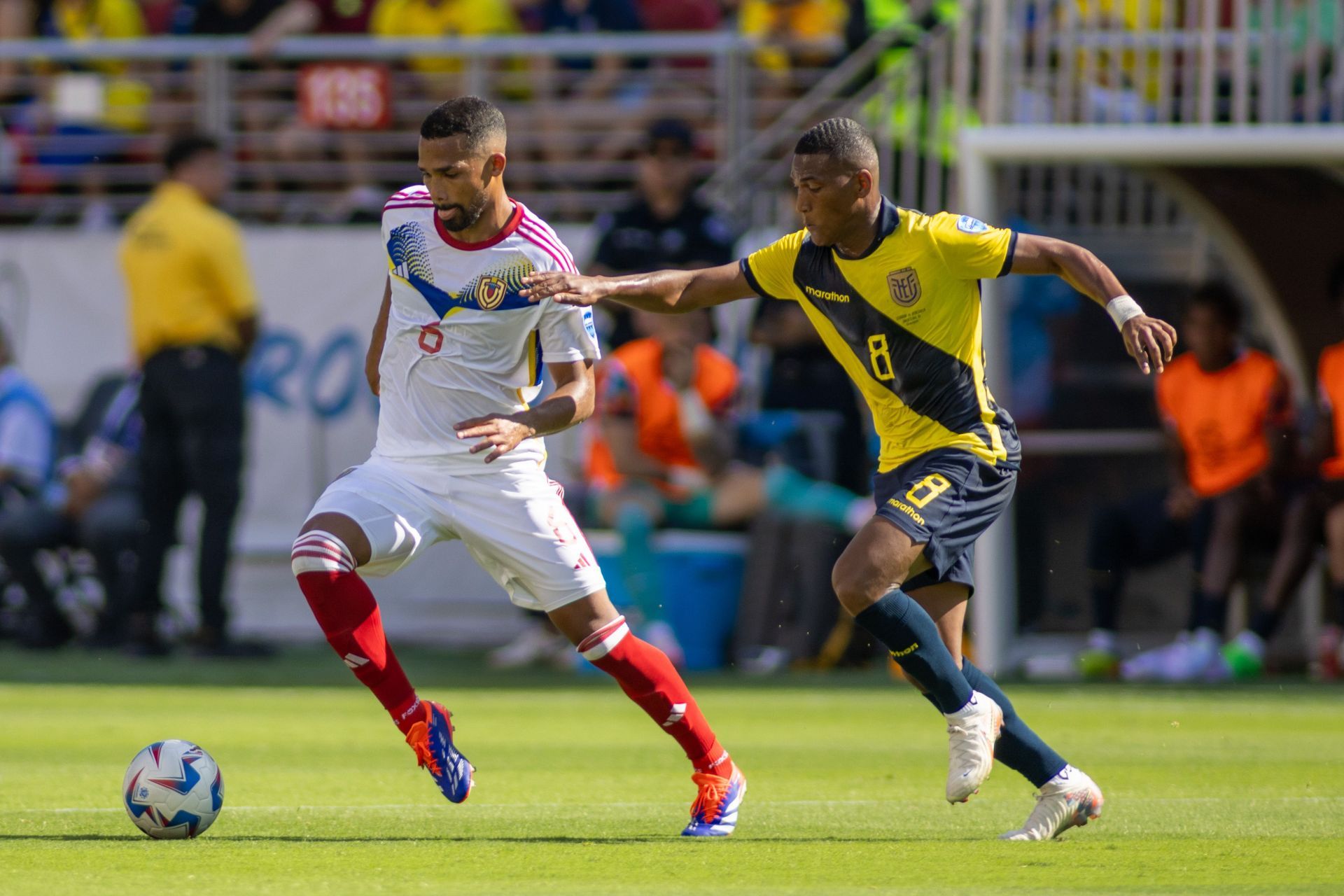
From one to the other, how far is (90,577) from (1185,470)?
25.1 ft

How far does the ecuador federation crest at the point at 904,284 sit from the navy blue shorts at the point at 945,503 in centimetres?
50

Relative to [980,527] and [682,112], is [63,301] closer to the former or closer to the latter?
[682,112]

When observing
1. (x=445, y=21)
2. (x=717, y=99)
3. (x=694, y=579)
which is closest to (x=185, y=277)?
(x=445, y=21)

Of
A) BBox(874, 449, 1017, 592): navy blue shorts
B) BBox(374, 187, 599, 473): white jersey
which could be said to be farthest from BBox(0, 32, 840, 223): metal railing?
BBox(874, 449, 1017, 592): navy blue shorts

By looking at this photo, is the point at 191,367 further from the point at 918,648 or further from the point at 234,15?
the point at 918,648

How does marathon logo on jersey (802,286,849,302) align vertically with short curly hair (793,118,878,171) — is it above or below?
below

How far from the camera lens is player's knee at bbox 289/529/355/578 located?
20.6 ft

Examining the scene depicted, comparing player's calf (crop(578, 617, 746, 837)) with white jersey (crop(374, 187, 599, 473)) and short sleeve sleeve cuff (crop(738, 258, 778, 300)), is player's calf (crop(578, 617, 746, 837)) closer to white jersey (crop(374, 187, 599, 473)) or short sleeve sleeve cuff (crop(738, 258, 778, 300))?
white jersey (crop(374, 187, 599, 473))

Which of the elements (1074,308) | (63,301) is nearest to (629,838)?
(1074,308)

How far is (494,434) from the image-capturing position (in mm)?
6043

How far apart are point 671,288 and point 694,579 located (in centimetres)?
641

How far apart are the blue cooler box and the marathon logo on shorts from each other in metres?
6.46

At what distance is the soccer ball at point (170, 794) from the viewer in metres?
6.07

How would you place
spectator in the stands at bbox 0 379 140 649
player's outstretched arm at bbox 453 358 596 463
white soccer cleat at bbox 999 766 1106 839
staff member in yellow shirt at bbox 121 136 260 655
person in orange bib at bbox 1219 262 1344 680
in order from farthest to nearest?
1. spectator in the stands at bbox 0 379 140 649
2. staff member in yellow shirt at bbox 121 136 260 655
3. person in orange bib at bbox 1219 262 1344 680
4. white soccer cleat at bbox 999 766 1106 839
5. player's outstretched arm at bbox 453 358 596 463
